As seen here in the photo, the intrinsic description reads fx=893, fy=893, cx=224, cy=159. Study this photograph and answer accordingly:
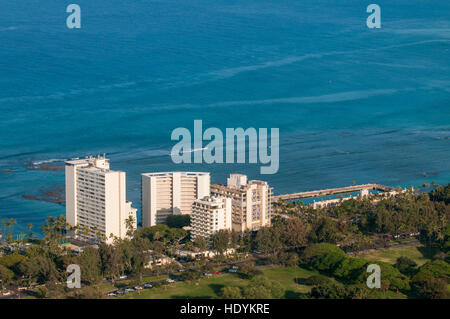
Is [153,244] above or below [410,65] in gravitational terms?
below

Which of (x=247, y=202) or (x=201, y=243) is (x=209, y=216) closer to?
(x=201, y=243)

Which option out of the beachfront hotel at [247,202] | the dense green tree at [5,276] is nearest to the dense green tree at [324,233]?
the beachfront hotel at [247,202]

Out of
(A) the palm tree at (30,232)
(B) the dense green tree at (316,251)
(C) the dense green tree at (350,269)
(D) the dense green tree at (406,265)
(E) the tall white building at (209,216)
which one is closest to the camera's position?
(C) the dense green tree at (350,269)

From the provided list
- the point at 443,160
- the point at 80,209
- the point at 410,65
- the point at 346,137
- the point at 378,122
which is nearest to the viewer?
the point at 80,209

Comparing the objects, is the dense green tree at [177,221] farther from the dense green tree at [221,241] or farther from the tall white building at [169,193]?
the dense green tree at [221,241]

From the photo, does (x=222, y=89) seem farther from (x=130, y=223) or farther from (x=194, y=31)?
(x=130, y=223)

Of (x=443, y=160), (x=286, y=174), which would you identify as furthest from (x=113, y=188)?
(x=443, y=160)
